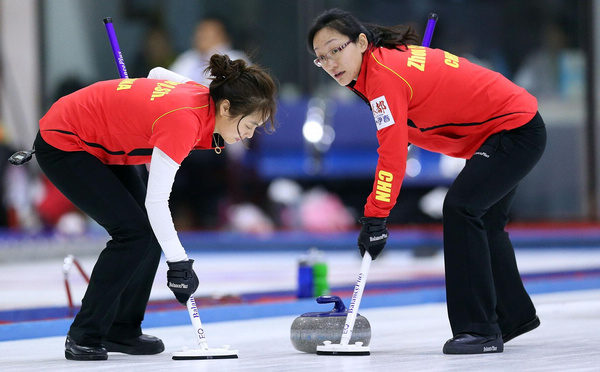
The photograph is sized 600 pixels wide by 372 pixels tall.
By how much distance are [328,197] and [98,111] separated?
6.91m

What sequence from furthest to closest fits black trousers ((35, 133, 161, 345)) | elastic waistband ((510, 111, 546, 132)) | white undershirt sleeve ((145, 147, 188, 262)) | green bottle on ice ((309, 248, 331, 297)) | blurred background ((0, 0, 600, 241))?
blurred background ((0, 0, 600, 241)), green bottle on ice ((309, 248, 331, 297)), elastic waistband ((510, 111, 546, 132)), black trousers ((35, 133, 161, 345)), white undershirt sleeve ((145, 147, 188, 262))

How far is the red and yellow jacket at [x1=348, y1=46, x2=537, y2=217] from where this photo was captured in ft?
10.9

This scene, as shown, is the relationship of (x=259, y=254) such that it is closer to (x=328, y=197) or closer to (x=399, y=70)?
(x=328, y=197)

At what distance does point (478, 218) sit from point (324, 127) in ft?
24.7

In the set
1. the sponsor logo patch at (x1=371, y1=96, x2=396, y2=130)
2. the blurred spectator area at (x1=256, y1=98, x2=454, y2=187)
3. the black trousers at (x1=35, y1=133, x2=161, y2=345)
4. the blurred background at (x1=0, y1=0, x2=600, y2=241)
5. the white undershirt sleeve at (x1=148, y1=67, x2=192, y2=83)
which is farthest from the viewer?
the blurred spectator area at (x1=256, y1=98, x2=454, y2=187)

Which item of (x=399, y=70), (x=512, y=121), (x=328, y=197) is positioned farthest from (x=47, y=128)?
(x=328, y=197)

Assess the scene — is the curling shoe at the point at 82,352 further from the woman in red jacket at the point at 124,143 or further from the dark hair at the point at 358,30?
the dark hair at the point at 358,30

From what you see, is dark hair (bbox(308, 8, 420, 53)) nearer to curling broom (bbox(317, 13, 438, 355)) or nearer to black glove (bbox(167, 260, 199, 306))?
curling broom (bbox(317, 13, 438, 355))

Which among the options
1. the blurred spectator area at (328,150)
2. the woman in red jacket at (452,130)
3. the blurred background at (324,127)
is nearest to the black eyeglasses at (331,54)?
the woman in red jacket at (452,130)

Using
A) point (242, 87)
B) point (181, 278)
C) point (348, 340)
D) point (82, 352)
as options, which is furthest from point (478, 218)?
point (82, 352)

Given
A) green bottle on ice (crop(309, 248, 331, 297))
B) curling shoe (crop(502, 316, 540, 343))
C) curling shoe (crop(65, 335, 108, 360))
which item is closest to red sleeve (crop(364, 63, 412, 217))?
curling shoe (crop(502, 316, 540, 343))

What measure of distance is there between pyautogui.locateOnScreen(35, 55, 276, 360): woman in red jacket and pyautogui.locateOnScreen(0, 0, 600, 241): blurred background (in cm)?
663

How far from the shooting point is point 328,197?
→ 1028 cm

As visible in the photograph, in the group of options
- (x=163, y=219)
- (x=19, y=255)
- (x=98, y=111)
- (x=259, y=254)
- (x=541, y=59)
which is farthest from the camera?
(x=541, y=59)
